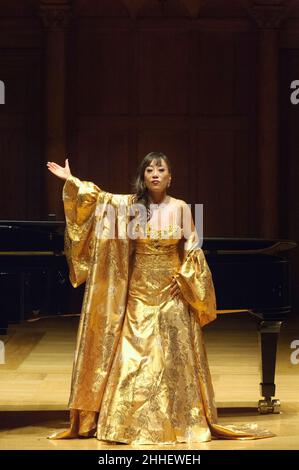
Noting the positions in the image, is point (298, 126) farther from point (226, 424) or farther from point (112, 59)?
point (226, 424)

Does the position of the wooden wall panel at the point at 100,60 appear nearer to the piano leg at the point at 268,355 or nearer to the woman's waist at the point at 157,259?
the piano leg at the point at 268,355

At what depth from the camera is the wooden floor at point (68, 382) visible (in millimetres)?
4676

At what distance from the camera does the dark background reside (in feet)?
29.4

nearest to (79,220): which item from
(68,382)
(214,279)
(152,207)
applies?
(152,207)

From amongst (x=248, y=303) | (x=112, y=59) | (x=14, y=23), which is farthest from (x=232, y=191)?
(x=248, y=303)

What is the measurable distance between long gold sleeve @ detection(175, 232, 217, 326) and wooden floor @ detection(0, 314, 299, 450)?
0.58 metres

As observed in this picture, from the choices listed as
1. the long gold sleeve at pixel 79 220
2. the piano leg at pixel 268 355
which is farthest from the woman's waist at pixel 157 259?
the piano leg at pixel 268 355

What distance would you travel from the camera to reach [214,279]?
521 centimetres

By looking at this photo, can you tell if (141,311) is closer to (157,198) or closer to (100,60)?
(157,198)

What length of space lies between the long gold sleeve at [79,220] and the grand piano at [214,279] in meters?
0.30

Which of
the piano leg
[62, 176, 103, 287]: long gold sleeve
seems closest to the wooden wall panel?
the piano leg

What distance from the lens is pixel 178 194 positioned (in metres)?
9.08

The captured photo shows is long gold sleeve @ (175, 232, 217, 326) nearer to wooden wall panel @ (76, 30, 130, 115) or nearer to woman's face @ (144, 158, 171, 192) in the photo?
woman's face @ (144, 158, 171, 192)

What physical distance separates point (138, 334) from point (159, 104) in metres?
4.67
